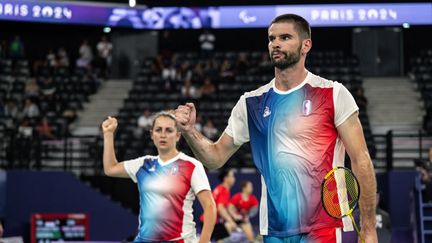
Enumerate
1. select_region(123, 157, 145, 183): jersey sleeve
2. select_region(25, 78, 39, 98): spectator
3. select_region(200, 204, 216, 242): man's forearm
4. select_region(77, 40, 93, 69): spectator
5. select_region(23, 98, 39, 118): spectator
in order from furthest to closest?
select_region(77, 40, 93, 69): spectator → select_region(25, 78, 39, 98): spectator → select_region(23, 98, 39, 118): spectator → select_region(123, 157, 145, 183): jersey sleeve → select_region(200, 204, 216, 242): man's forearm

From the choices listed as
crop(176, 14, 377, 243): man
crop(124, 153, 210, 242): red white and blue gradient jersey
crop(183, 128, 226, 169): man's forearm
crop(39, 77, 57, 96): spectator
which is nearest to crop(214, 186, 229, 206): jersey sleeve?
crop(124, 153, 210, 242): red white and blue gradient jersey

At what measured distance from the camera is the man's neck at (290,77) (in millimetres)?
5133

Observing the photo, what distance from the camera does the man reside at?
5.02m

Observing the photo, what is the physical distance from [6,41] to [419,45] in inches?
503

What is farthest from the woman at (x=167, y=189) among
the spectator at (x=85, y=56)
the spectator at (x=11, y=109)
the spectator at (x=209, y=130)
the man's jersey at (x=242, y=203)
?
the spectator at (x=85, y=56)

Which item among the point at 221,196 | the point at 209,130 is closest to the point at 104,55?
the point at 209,130

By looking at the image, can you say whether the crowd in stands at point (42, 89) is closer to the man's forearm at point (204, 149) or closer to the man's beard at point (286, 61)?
the man's forearm at point (204, 149)

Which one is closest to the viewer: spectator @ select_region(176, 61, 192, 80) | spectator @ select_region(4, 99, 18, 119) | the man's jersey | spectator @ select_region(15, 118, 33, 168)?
the man's jersey

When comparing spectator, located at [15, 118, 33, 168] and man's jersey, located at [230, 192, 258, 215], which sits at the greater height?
spectator, located at [15, 118, 33, 168]

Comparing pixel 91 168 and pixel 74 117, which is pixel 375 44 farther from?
pixel 91 168

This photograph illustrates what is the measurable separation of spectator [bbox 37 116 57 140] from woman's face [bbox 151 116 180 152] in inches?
531

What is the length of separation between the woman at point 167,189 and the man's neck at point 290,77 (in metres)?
2.41

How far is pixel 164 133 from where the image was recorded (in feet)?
24.9

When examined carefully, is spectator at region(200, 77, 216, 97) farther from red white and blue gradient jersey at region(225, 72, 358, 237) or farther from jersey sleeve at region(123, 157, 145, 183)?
red white and blue gradient jersey at region(225, 72, 358, 237)
